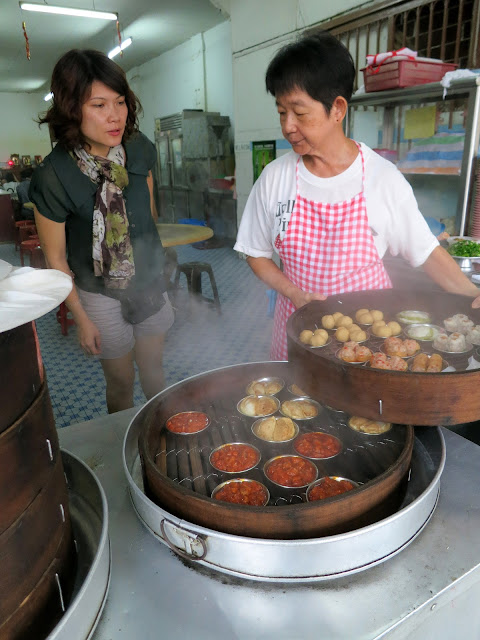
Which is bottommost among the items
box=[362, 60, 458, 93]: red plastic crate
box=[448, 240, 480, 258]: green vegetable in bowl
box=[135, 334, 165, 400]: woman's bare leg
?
box=[135, 334, 165, 400]: woman's bare leg

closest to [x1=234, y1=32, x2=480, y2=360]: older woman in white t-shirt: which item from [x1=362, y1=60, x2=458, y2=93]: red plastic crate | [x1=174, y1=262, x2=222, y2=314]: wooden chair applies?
[x1=362, y1=60, x2=458, y2=93]: red plastic crate

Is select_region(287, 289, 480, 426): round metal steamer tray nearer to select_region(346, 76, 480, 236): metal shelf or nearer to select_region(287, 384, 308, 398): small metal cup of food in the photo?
select_region(287, 384, 308, 398): small metal cup of food

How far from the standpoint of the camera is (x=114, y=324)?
8.71 feet

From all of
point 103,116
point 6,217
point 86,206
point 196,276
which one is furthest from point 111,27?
point 86,206

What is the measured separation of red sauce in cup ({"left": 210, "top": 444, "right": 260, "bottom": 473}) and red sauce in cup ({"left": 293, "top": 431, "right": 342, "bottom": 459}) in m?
0.16

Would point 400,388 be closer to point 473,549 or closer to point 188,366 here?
point 473,549

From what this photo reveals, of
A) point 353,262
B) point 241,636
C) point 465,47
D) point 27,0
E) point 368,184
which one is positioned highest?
point 27,0

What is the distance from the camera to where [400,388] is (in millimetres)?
1278

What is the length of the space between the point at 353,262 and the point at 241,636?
160cm

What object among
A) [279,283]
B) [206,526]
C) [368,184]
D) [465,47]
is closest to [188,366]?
[279,283]

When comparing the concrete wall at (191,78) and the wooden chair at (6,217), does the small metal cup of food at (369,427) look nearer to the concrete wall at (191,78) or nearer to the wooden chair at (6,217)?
the concrete wall at (191,78)

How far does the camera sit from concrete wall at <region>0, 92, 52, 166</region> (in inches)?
856

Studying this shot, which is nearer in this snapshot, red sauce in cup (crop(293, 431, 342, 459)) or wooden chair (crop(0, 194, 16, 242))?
red sauce in cup (crop(293, 431, 342, 459))

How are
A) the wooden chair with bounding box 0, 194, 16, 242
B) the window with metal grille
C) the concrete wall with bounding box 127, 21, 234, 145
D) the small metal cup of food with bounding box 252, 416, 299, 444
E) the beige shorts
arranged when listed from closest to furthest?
the small metal cup of food with bounding box 252, 416, 299, 444
the beige shorts
the window with metal grille
the concrete wall with bounding box 127, 21, 234, 145
the wooden chair with bounding box 0, 194, 16, 242
